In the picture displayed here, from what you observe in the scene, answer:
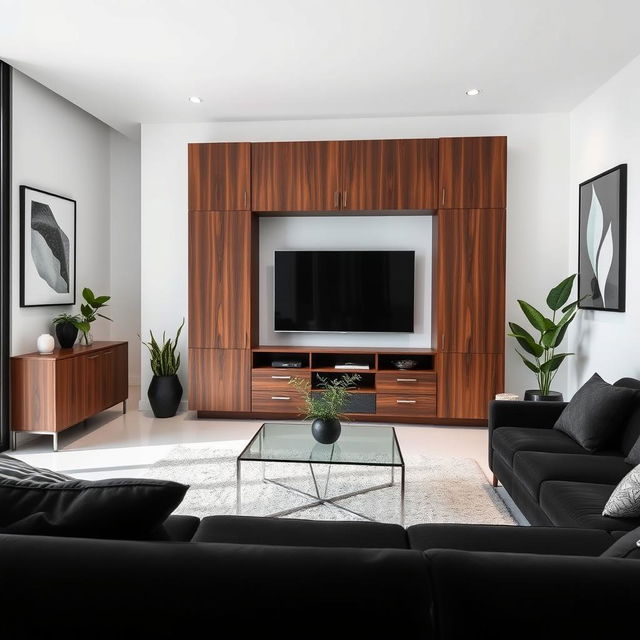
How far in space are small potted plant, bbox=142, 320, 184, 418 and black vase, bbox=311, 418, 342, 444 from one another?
2.49m

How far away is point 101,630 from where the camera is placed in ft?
3.05

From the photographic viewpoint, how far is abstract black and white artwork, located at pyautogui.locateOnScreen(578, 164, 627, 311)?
146 inches

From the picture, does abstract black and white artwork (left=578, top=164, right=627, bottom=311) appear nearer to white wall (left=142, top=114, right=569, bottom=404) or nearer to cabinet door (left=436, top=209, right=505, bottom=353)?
white wall (left=142, top=114, right=569, bottom=404)

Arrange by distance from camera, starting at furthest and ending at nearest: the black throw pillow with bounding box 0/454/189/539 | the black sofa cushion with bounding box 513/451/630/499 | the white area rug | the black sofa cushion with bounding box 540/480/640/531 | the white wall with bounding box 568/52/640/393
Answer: the white wall with bounding box 568/52/640/393
the white area rug
the black sofa cushion with bounding box 513/451/630/499
the black sofa cushion with bounding box 540/480/640/531
the black throw pillow with bounding box 0/454/189/539

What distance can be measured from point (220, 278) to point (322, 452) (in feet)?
8.27

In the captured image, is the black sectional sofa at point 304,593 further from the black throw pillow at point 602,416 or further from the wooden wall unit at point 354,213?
the wooden wall unit at point 354,213

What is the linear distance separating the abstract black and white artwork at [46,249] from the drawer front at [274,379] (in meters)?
1.86

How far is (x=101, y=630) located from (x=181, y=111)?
4664 mm

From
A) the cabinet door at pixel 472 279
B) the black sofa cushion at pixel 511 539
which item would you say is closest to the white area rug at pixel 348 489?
the black sofa cushion at pixel 511 539

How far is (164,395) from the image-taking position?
4992mm

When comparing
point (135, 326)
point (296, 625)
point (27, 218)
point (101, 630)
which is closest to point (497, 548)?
point (296, 625)

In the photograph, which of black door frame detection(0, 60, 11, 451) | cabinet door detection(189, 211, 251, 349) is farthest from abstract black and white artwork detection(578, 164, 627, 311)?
black door frame detection(0, 60, 11, 451)

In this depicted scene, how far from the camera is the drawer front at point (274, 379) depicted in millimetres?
4875

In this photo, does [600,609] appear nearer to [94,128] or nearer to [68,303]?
[68,303]
